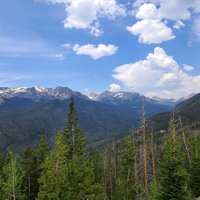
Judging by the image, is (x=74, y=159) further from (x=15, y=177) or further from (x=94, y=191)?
(x=15, y=177)

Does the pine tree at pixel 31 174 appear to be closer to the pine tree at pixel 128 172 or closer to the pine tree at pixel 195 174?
the pine tree at pixel 128 172

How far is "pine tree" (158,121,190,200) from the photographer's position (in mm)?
42688

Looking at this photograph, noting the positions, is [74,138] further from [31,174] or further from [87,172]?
[31,174]

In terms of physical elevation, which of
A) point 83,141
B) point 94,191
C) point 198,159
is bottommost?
point 94,191

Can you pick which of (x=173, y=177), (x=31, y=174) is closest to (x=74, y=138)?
(x=31, y=174)

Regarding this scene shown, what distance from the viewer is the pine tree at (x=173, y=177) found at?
42688 millimetres

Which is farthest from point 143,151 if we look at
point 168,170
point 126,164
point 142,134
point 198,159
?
point 126,164

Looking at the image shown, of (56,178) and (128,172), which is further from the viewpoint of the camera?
(128,172)

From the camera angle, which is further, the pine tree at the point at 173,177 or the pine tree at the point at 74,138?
the pine tree at the point at 74,138

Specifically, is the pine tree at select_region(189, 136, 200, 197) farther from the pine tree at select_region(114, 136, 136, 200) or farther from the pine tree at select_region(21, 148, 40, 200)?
the pine tree at select_region(21, 148, 40, 200)

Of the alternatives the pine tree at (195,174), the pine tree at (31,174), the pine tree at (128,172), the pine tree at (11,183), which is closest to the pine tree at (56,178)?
the pine tree at (11,183)

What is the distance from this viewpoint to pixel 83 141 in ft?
201

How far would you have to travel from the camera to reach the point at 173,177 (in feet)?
141

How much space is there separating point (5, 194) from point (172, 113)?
29877 millimetres
